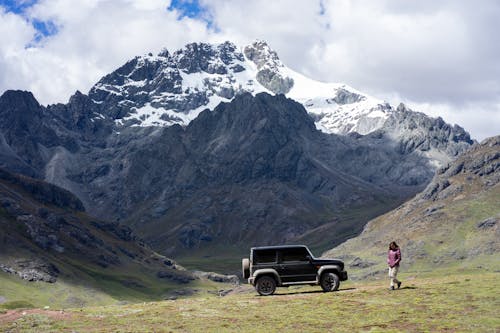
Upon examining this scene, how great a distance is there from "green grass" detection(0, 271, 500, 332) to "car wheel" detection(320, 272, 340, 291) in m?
0.81

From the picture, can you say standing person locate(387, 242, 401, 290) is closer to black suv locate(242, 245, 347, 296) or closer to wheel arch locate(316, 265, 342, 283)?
black suv locate(242, 245, 347, 296)

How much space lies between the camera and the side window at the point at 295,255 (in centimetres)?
5103

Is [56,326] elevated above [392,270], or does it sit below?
below

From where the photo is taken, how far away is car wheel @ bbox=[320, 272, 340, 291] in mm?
50812

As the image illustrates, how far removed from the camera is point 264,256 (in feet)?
168

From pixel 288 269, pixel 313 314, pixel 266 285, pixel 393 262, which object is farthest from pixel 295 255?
pixel 313 314

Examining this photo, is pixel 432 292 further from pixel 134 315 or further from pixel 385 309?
pixel 134 315

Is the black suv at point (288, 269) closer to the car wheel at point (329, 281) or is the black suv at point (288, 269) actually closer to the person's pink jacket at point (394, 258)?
the car wheel at point (329, 281)

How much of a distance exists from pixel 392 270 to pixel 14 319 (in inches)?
1016

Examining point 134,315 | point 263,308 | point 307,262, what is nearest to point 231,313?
point 263,308

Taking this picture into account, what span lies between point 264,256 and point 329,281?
5127mm

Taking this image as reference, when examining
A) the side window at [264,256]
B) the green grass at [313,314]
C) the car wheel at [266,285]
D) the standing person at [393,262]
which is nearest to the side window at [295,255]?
the side window at [264,256]

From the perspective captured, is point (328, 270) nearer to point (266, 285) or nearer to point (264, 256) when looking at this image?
point (266, 285)

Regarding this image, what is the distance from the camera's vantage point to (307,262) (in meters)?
50.7
